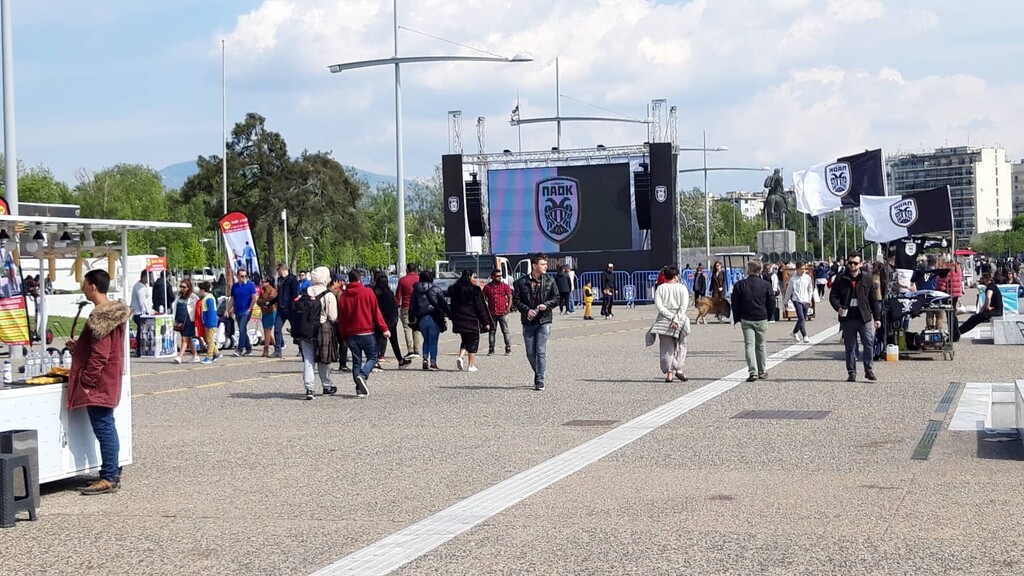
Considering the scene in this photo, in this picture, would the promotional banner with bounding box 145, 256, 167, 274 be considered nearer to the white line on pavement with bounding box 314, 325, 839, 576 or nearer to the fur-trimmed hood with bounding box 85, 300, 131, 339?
the white line on pavement with bounding box 314, 325, 839, 576

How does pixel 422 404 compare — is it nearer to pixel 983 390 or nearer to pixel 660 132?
pixel 983 390

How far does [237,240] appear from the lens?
34.3 metres

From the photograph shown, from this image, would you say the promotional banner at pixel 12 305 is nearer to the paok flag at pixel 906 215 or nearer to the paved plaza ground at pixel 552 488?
the paved plaza ground at pixel 552 488

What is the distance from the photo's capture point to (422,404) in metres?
16.6

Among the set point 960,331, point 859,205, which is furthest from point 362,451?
point 859,205

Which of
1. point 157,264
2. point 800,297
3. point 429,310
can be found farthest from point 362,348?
point 157,264

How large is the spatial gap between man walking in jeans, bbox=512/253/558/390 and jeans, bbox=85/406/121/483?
838cm

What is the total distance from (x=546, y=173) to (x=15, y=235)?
44.9 m

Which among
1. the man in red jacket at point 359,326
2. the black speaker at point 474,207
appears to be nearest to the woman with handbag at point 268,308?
the man in red jacket at point 359,326

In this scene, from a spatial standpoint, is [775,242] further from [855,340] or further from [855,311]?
[855,340]

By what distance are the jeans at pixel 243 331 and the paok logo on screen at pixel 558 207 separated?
99.1 feet

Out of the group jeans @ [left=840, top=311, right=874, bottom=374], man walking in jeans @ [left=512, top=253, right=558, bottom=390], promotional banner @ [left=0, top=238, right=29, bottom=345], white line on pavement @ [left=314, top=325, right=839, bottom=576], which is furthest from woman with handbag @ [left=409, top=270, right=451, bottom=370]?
promotional banner @ [left=0, top=238, right=29, bottom=345]

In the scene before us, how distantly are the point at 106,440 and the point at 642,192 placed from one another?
47358 mm

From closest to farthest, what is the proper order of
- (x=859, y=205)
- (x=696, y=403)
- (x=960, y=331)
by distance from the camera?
1. (x=696, y=403)
2. (x=960, y=331)
3. (x=859, y=205)
